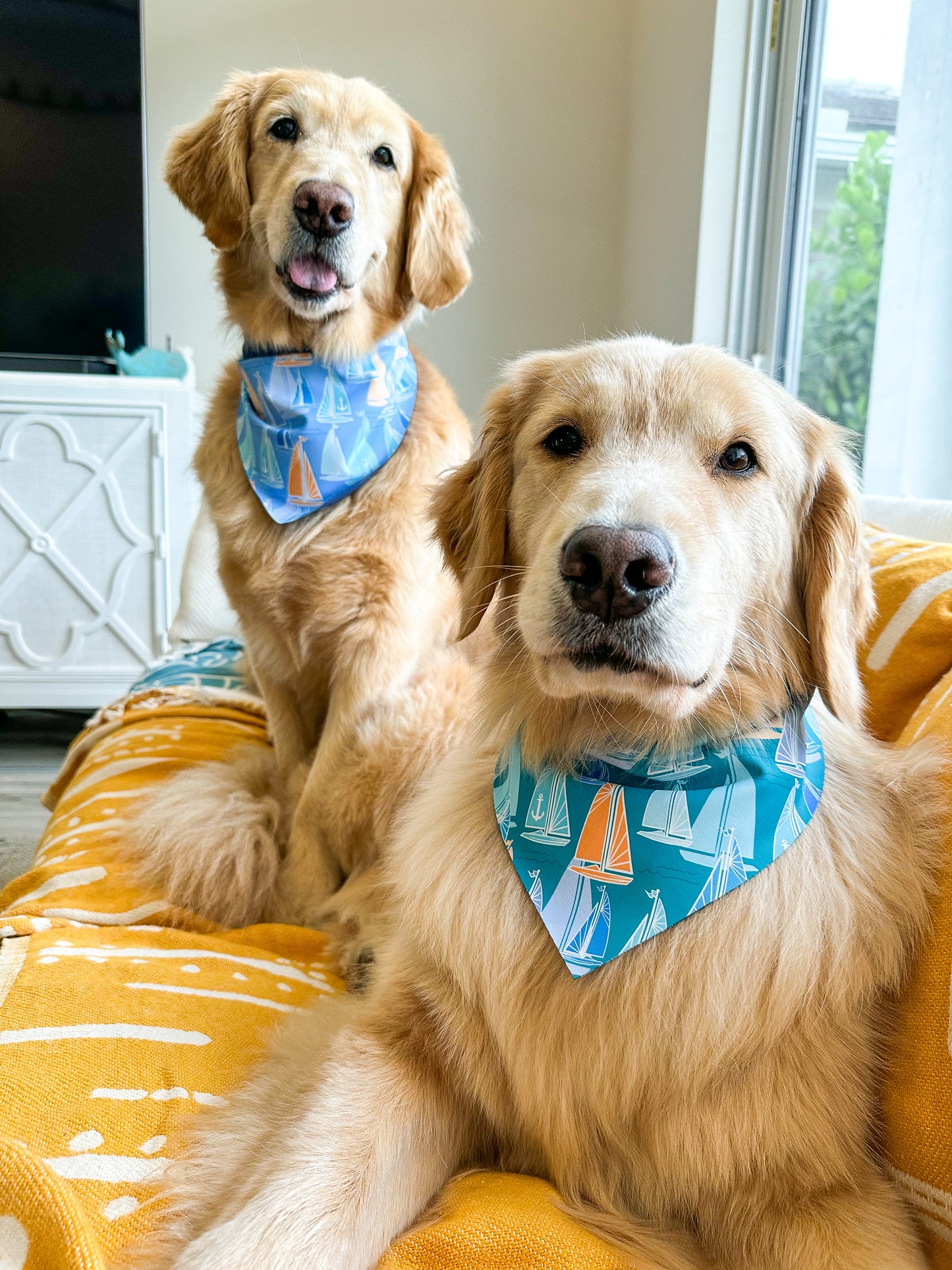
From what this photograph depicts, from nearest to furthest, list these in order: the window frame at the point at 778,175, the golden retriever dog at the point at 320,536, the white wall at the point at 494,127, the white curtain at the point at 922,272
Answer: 1. the golden retriever dog at the point at 320,536
2. the white curtain at the point at 922,272
3. the window frame at the point at 778,175
4. the white wall at the point at 494,127

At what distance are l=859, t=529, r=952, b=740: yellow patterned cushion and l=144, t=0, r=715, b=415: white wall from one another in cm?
288

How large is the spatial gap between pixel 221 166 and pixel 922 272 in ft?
5.29

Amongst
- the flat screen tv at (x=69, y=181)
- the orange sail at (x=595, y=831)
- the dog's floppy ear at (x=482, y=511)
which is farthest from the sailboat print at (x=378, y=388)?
the flat screen tv at (x=69, y=181)

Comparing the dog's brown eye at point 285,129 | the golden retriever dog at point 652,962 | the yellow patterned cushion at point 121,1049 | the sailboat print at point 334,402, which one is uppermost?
the dog's brown eye at point 285,129

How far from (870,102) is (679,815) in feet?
8.24

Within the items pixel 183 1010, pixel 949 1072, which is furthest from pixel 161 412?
pixel 949 1072

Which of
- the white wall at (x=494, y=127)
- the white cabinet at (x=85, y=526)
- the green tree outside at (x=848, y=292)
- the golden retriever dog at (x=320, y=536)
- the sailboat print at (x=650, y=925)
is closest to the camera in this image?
the sailboat print at (x=650, y=925)

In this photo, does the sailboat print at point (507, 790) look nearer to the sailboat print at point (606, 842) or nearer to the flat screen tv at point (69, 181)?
the sailboat print at point (606, 842)

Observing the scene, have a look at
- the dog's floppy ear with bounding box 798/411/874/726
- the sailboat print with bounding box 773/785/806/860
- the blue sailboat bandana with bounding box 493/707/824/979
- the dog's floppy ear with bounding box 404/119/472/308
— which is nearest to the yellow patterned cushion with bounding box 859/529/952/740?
the dog's floppy ear with bounding box 798/411/874/726

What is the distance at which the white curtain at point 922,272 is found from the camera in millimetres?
2367

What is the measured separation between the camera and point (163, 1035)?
1247 millimetres

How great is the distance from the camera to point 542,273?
4570mm

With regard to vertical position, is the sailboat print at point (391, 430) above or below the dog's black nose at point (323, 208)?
below

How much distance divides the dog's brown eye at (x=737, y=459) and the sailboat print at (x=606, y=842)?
0.38 m
